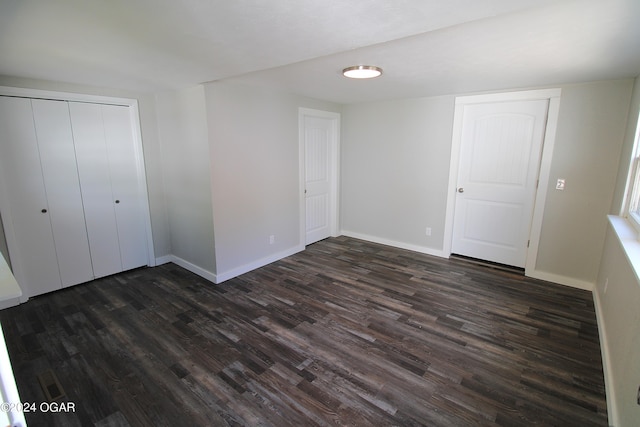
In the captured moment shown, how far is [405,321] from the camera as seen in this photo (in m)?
2.76

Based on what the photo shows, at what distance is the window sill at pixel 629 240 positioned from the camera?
166 centimetres

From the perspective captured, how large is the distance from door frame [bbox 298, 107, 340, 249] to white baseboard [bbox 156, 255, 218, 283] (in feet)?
4.74

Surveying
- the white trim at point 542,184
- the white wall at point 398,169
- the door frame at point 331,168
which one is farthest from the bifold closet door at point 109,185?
the white trim at point 542,184

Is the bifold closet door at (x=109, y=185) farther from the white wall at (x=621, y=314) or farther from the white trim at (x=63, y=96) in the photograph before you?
the white wall at (x=621, y=314)

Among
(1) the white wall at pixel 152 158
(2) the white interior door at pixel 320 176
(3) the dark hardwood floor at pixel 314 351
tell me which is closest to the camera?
(3) the dark hardwood floor at pixel 314 351

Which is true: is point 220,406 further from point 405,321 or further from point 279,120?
point 279,120

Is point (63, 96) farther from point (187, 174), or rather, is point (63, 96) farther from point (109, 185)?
point (187, 174)

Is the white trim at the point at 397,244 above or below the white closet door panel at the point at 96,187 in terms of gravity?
below

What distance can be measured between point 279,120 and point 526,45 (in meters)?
2.69

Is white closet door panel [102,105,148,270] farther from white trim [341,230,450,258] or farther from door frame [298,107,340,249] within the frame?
white trim [341,230,450,258]

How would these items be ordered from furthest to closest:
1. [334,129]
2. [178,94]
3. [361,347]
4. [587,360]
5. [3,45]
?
[334,129] → [178,94] → [361,347] → [587,360] → [3,45]

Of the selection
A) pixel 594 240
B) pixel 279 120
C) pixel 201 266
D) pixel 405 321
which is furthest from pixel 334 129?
pixel 594 240

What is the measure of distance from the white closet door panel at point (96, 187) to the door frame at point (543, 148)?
4.31 m

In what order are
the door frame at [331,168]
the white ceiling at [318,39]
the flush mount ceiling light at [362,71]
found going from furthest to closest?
the door frame at [331,168] < the flush mount ceiling light at [362,71] < the white ceiling at [318,39]
